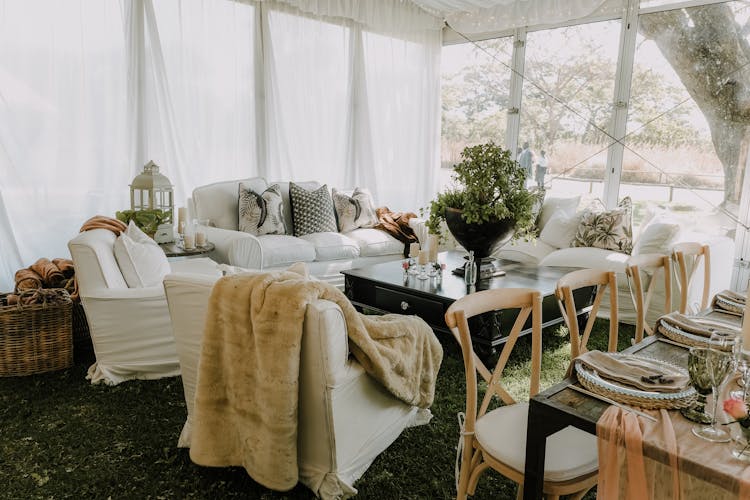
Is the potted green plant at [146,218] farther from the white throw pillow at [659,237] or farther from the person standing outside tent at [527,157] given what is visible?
the person standing outside tent at [527,157]

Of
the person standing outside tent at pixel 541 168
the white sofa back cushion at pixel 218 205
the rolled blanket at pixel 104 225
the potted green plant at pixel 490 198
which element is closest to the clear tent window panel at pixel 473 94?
the person standing outside tent at pixel 541 168

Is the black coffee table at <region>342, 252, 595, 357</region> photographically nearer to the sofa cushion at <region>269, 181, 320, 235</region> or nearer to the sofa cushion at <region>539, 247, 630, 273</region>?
the sofa cushion at <region>539, 247, 630, 273</region>

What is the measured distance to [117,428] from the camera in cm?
232

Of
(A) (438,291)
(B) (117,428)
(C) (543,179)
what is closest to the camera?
(B) (117,428)

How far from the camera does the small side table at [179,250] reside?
3.44m

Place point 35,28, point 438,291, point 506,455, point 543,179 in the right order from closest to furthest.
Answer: point 506,455, point 438,291, point 35,28, point 543,179

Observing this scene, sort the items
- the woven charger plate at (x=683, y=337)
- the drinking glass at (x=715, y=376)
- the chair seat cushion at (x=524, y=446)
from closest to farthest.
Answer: the drinking glass at (x=715, y=376) → the chair seat cushion at (x=524, y=446) → the woven charger plate at (x=683, y=337)

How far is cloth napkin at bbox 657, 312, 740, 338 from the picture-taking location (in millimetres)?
1647

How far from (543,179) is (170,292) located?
4.77 m

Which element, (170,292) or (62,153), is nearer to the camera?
(170,292)

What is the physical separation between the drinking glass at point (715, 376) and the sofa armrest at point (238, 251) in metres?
3.11

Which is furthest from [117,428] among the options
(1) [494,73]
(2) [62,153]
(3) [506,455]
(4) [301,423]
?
(1) [494,73]

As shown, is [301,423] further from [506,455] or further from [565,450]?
[565,450]

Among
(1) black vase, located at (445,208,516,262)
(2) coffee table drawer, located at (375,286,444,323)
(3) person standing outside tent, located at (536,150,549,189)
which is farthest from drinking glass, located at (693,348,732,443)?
(3) person standing outside tent, located at (536,150,549,189)
